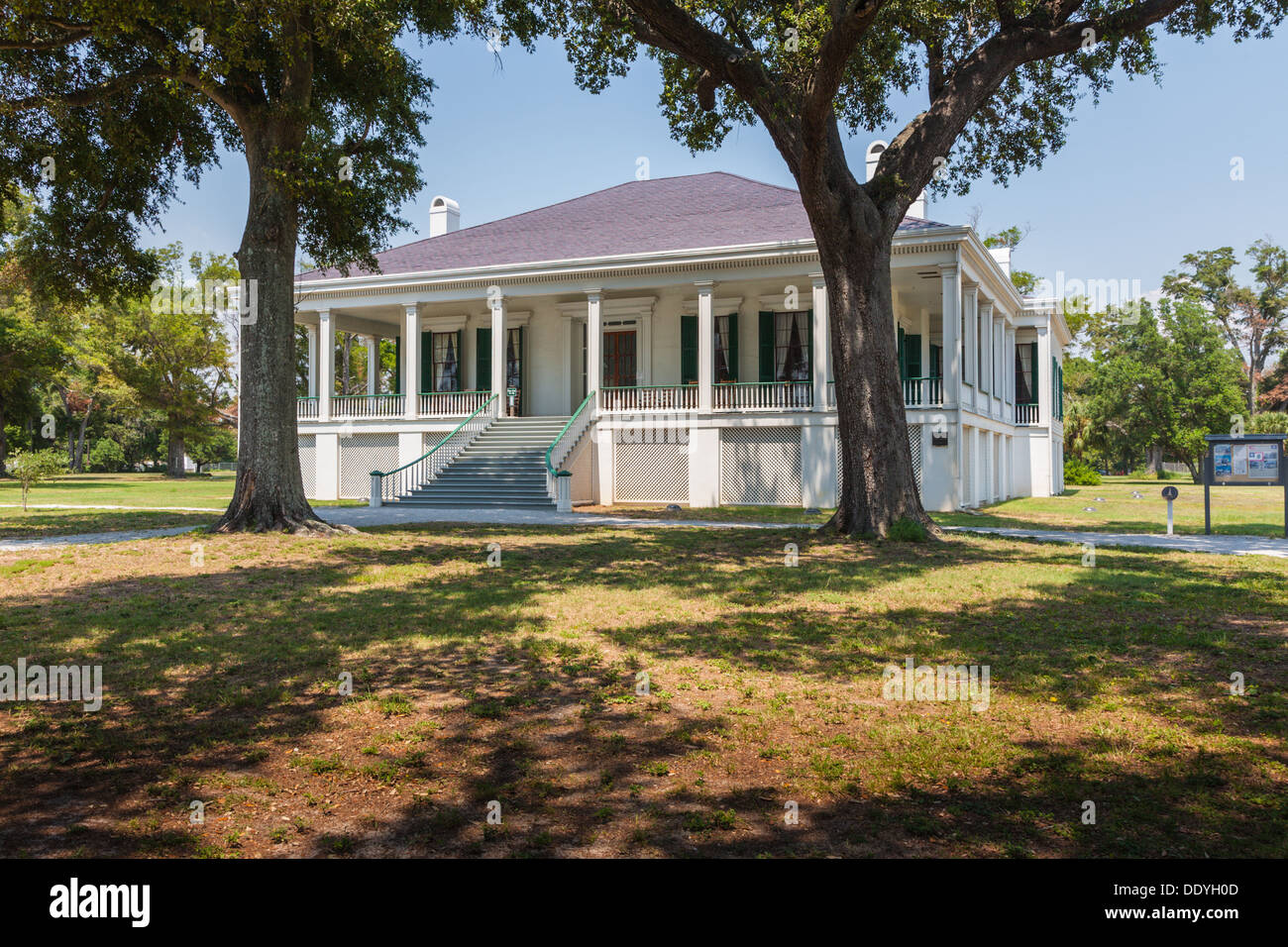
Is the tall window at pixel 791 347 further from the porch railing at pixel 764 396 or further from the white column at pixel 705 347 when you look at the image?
the white column at pixel 705 347

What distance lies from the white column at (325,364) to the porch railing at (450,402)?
9.26 ft

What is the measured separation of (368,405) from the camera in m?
24.4

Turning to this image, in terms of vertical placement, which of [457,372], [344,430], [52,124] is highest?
[52,124]

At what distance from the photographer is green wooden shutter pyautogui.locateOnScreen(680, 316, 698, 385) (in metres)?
22.3

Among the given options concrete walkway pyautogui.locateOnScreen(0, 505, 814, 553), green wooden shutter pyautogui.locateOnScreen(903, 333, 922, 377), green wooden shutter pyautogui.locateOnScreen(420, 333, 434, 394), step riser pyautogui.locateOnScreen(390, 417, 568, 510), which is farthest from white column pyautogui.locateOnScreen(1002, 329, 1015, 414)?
green wooden shutter pyautogui.locateOnScreen(420, 333, 434, 394)

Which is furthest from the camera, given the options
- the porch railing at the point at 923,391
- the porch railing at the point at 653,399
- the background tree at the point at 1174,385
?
the background tree at the point at 1174,385

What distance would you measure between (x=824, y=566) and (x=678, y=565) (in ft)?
5.53

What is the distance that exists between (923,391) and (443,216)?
17704mm

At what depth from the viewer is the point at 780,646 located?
241 inches

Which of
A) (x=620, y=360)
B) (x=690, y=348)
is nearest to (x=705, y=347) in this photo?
(x=690, y=348)

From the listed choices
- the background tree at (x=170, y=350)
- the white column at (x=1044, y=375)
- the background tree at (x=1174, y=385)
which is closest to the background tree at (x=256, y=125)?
the white column at (x=1044, y=375)

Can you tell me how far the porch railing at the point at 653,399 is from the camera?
21.6 meters
